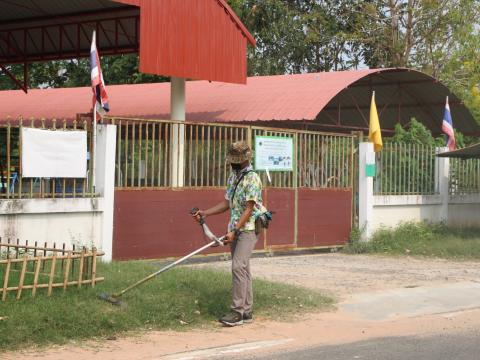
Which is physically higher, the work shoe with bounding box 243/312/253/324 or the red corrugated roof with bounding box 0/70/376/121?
the red corrugated roof with bounding box 0/70/376/121

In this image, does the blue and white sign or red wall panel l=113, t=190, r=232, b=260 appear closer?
red wall panel l=113, t=190, r=232, b=260

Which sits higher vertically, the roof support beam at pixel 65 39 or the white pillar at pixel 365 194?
the roof support beam at pixel 65 39

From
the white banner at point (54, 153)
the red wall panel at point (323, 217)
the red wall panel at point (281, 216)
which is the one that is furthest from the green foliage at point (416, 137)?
the white banner at point (54, 153)

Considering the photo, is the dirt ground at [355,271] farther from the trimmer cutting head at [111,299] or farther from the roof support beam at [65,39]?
the roof support beam at [65,39]

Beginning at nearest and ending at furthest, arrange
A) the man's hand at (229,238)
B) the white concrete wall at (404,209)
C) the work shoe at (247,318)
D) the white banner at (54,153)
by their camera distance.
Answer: the man's hand at (229,238)
the work shoe at (247,318)
the white banner at (54,153)
the white concrete wall at (404,209)

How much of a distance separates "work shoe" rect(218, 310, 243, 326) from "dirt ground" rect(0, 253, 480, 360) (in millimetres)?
85

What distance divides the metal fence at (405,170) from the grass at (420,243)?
0.83m

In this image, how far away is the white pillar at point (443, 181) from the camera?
18.8 meters

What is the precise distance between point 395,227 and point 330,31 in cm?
1942

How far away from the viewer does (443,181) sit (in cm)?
1892

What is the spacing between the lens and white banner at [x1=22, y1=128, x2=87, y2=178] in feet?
36.2

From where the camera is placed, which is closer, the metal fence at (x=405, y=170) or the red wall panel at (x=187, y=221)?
the red wall panel at (x=187, y=221)

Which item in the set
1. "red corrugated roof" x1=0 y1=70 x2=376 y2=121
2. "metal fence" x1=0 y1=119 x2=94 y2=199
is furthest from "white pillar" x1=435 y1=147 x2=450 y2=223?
"metal fence" x1=0 y1=119 x2=94 y2=199

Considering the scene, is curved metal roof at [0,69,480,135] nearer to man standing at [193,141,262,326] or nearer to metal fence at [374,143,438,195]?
metal fence at [374,143,438,195]
